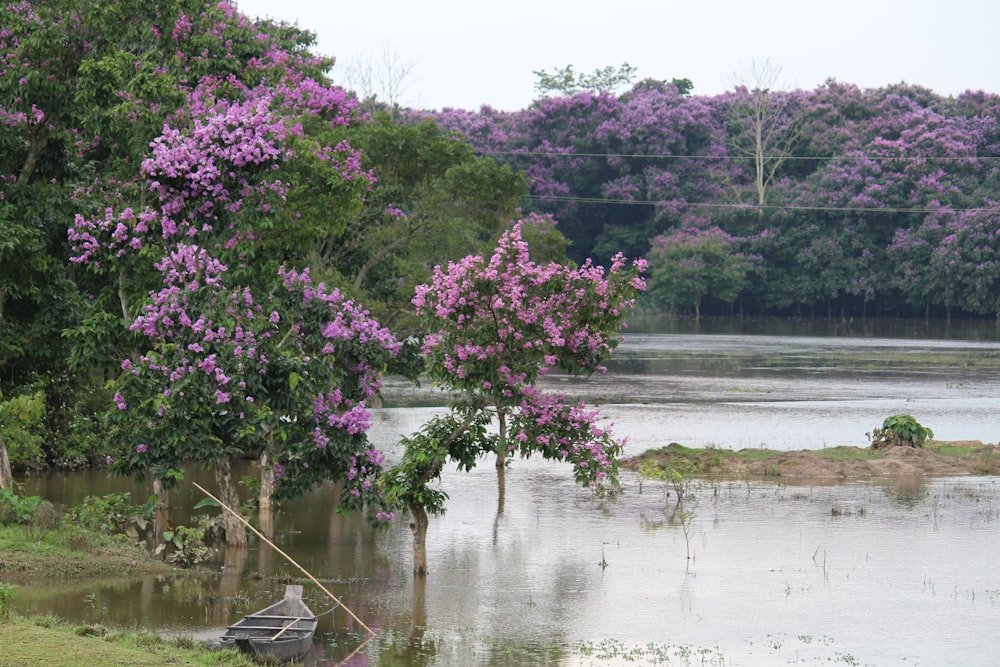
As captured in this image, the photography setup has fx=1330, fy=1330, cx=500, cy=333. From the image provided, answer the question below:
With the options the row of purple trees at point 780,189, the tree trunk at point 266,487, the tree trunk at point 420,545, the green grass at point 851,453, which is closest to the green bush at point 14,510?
the tree trunk at point 266,487

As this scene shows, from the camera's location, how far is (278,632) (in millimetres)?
17188

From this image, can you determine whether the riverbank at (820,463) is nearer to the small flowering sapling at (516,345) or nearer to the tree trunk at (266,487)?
the tree trunk at (266,487)

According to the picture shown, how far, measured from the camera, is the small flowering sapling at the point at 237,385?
2141 cm

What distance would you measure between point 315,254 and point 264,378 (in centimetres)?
1529

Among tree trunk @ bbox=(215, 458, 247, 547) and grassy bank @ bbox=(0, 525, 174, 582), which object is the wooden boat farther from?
tree trunk @ bbox=(215, 458, 247, 547)

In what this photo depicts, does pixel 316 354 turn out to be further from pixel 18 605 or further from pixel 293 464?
pixel 18 605

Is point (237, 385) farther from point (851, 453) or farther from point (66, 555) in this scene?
point (851, 453)

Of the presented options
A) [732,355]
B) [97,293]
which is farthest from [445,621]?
[732,355]

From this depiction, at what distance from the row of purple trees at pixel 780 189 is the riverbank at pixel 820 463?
62.2 meters

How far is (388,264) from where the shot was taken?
139 ft

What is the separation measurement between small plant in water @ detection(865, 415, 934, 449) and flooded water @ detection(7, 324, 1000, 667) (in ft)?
7.61

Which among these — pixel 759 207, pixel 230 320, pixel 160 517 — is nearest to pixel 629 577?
pixel 230 320

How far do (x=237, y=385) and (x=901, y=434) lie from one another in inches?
825

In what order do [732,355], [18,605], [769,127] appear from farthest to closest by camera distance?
[769,127]
[732,355]
[18,605]
